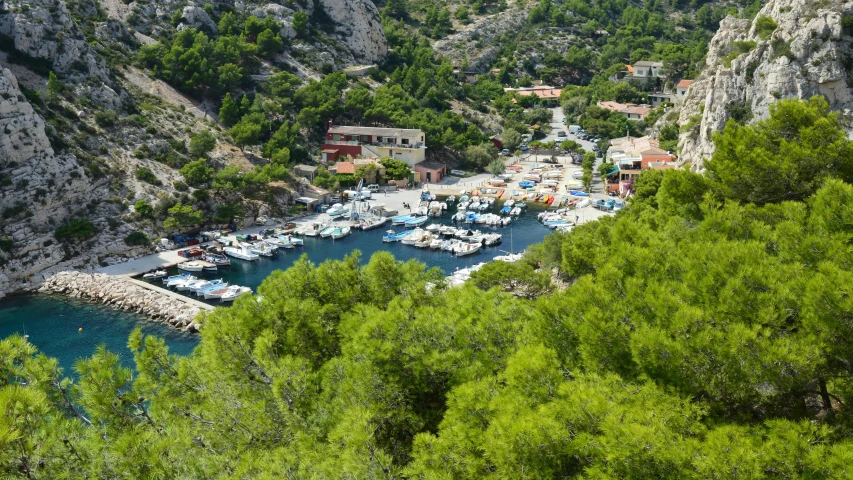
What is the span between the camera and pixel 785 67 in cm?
2914

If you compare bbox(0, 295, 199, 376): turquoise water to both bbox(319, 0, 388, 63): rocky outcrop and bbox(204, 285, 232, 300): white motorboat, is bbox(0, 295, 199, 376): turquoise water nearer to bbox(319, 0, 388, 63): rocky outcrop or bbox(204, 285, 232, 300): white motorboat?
bbox(204, 285, 232, 300): white motorboat

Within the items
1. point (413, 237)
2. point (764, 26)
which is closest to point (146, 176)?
point (413, 237)

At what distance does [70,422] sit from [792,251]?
7.18 meters

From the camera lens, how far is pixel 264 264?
96.6 feet

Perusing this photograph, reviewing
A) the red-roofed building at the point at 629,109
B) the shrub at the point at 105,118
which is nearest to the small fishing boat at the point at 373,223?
the shrub at the point at 105,118

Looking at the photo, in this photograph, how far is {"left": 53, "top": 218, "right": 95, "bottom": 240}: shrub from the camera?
2756cm

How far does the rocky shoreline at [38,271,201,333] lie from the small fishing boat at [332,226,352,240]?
10069 mm

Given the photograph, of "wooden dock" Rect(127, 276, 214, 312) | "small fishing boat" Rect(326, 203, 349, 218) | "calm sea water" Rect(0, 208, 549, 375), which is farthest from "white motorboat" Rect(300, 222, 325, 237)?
"wooden dock" Rect(127, 276, 214, 312)

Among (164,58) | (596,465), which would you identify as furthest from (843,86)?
(164,58)

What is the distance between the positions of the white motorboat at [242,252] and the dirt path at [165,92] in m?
14.3

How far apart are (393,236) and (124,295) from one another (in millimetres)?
12964

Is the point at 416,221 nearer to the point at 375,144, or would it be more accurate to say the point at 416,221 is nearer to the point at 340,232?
the point at 340,232

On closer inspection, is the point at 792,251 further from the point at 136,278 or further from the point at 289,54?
the point at 289,54

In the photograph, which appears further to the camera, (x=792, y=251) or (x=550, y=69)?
(x=550, y=69)
